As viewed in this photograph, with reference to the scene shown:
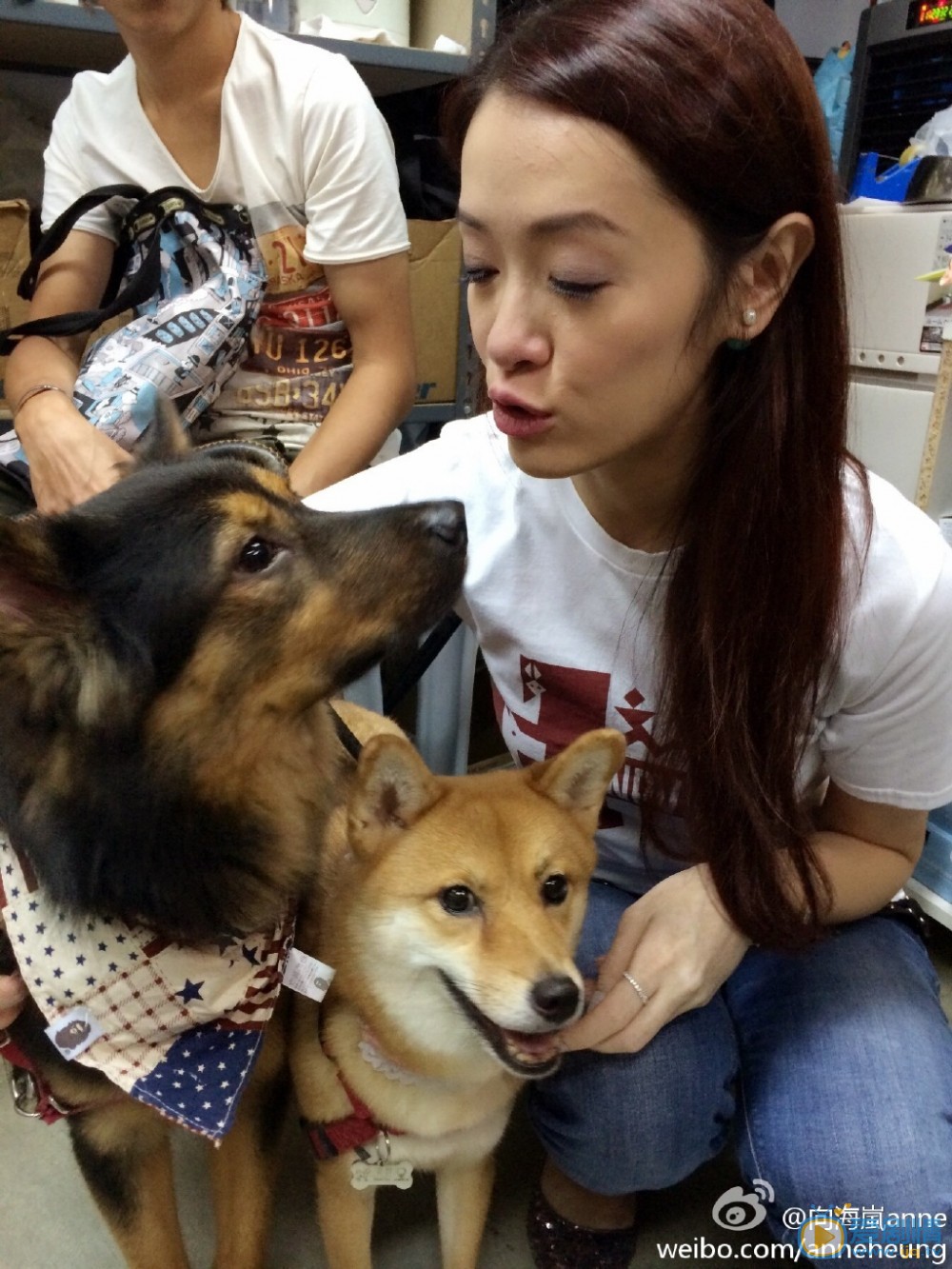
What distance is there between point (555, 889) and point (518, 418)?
1.55 feet

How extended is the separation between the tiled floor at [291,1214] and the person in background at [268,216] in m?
0.95

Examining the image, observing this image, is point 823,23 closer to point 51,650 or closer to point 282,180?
point 282,180

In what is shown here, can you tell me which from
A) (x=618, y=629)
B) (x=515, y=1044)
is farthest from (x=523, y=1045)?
(x=618, y=629)

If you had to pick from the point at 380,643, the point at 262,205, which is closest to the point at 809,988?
the point at 380,643

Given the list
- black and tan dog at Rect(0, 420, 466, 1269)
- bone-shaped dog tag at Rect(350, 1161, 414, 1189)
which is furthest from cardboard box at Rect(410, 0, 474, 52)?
bone-shaped dog tag at Rect(350, 1161, 414, 1189)

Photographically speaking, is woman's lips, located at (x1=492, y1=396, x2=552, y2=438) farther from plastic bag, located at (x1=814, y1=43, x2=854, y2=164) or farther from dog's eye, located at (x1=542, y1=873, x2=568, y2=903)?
plastic bag, located at (x1=814, y1=43, x2=854, y2=164)

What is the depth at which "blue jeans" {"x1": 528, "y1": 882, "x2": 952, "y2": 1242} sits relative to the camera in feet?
3.14

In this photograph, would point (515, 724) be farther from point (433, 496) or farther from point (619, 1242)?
point (619, 1242)

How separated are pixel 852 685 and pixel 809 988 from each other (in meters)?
0.38

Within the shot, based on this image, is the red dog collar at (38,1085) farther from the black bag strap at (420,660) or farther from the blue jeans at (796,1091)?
the black bag strap at (420,660)

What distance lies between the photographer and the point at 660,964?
101 centimetres

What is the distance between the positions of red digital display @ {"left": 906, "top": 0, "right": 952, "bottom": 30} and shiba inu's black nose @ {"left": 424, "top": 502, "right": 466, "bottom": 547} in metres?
1.99

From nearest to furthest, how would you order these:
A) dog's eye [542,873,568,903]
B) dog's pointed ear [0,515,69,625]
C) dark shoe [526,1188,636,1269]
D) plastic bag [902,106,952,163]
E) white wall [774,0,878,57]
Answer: dog's pointed ear [0,515,69,625] < dog's eye [542,873,568,903] < dark shoe [526,1188,636,1269] < plastic bag [902,106,952,163] < white wall [774,0,878,57]

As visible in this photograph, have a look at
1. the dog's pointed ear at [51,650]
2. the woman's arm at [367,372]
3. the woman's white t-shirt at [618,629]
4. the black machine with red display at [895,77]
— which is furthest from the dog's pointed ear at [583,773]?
the black machine with red display at [895,77]
